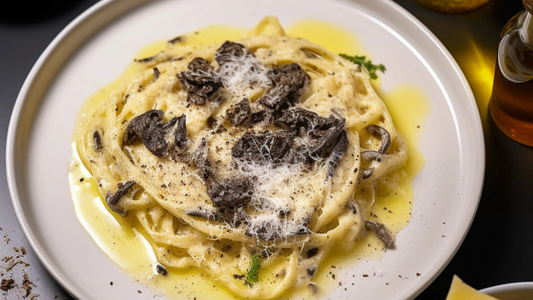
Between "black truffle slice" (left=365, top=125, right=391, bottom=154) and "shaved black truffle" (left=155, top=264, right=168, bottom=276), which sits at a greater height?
"black truffle slice" (left=365, top=125, right=391, bottom=154)

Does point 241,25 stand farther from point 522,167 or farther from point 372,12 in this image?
point 522,167

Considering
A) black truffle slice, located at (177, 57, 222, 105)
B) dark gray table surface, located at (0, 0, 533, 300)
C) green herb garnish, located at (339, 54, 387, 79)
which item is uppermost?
black truffle slice, located at (177, 57, 222, 105)

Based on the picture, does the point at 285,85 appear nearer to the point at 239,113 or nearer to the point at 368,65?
the point at 239,113

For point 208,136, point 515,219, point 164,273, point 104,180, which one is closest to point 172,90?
point 208,136

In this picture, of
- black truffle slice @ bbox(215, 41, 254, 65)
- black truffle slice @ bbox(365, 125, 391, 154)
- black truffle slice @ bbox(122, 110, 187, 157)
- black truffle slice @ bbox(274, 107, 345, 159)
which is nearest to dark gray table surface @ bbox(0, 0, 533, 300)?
black truffle slice @ bbox(365, 125, 391, 154)

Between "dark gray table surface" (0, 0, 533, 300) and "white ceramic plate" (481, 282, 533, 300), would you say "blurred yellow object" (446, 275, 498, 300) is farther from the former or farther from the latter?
"dark gray table surface" (0, 0, 533, 300)

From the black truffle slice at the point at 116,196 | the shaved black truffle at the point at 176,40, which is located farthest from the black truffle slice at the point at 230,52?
the black truffle slice at the point at 116,196
